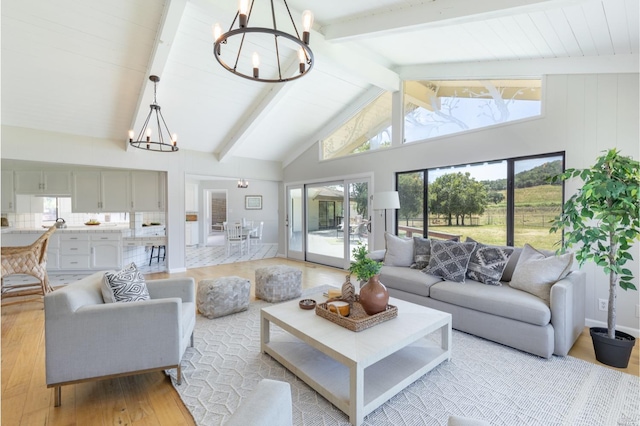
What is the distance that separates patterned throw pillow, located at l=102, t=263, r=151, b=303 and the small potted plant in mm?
1660

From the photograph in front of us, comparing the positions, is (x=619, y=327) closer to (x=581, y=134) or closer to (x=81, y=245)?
(x=581, y=134)

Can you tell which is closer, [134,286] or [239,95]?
[134,286]

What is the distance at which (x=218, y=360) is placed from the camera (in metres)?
A: 2.37

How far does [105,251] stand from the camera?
18.4 feet

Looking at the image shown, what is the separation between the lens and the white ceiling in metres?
2.58

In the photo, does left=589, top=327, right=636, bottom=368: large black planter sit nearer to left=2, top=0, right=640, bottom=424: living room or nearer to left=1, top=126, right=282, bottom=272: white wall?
left=2, top=0, right=640, bottom=424: living room

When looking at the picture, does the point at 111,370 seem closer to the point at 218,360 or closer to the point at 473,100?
the point at 218,360

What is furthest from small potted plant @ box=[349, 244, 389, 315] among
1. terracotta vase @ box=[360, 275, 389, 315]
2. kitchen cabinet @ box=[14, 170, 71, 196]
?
kitchen cabinet @ box=[14, 170, 71, 196]

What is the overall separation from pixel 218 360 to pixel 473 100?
4.47m


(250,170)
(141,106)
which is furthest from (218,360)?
(250,170)

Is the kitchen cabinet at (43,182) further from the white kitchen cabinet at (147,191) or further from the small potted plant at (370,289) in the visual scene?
the small potted plant at (370,289)

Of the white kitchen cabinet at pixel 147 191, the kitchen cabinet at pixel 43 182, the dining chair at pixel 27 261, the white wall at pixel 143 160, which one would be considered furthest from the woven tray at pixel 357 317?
the kitchen cabinet at pixel 43 182

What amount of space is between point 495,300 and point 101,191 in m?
7.09

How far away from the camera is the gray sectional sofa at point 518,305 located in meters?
2.36
